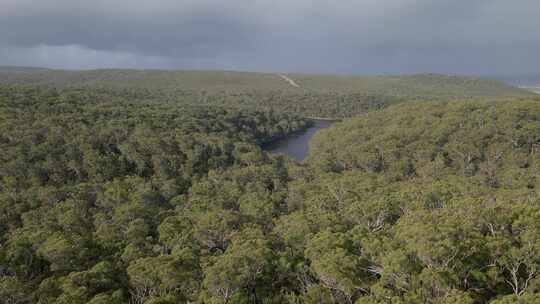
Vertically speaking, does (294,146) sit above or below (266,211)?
below

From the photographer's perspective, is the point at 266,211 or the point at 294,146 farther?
the point at 294,146

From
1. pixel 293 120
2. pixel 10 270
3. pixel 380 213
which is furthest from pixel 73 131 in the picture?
→ pixel 293 120

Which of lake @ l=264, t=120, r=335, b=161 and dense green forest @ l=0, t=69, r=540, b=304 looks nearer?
dense green forest @ l=0, t=69, r=540, b=304

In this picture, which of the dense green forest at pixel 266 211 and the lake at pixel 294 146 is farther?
the lake at pixel 294 146

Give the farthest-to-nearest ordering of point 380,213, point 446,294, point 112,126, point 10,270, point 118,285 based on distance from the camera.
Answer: point 112,126 < point 380,213 < point 10,270 < point 118,285 < point 446,294

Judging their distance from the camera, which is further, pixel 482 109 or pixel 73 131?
pixel 482 109

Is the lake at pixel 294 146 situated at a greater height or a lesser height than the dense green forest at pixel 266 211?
lesser

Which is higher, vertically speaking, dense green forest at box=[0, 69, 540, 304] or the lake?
dense green forest at box=[0, 69, 540, 304]

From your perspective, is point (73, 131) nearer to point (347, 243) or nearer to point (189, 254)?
point (189, 254)
